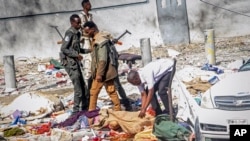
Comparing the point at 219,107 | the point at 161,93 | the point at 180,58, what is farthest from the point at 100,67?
the point at 219,107

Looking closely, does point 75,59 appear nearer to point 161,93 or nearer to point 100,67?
point 100,67

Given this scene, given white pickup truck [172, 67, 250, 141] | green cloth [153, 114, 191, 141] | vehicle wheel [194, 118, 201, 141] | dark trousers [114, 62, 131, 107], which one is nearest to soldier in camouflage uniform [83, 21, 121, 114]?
dark trousers [114, 62, 131, 107]

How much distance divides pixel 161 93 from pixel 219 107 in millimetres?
984

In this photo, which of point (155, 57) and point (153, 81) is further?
point (155, 57)

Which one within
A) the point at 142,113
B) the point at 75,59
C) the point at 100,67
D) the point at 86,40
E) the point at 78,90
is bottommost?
the point at 142,113

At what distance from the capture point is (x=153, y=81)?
25.8 ft

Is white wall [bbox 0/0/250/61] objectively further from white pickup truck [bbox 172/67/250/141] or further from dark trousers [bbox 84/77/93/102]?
white pickup truck [bbox 172/67/250/141]

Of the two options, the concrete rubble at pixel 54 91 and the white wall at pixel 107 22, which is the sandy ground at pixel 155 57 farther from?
the white wall at pixel 107 22

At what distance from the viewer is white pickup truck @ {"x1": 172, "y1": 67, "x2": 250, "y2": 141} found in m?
7.21

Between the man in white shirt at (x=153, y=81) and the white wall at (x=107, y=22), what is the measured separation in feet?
1.18

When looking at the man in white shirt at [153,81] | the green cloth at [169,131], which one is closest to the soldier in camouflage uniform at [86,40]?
the man in white shirt at [153,81]

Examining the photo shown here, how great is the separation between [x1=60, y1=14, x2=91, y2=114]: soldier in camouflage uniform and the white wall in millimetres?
128

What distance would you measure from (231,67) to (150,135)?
4.84 feet

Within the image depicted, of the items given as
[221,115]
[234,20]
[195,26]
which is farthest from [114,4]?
[221,115]
